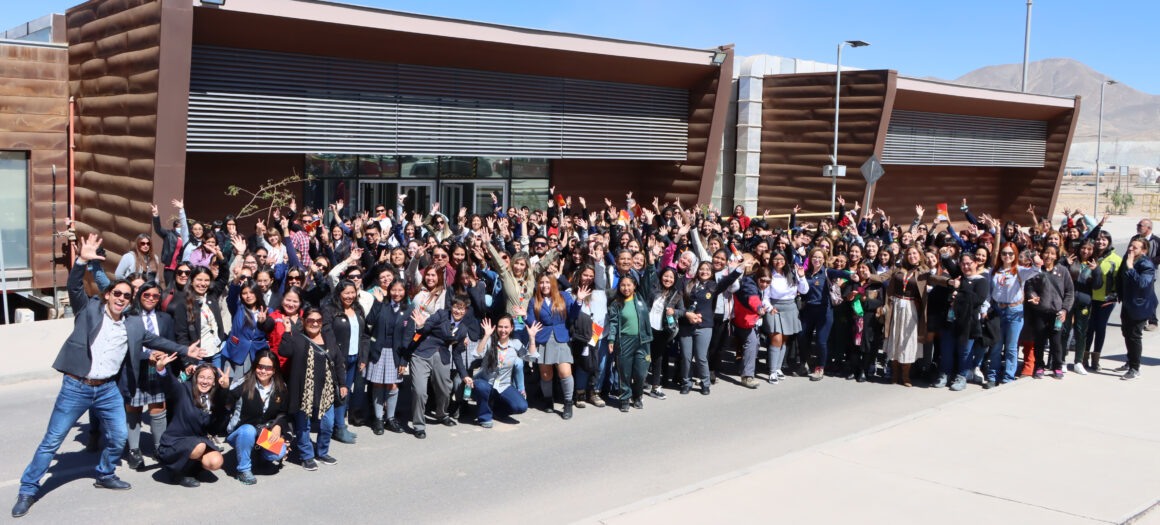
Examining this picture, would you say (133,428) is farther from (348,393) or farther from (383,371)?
(383,371)

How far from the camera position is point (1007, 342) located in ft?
37.3

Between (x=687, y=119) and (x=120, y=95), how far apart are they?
12.7 metres

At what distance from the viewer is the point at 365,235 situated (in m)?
12.6

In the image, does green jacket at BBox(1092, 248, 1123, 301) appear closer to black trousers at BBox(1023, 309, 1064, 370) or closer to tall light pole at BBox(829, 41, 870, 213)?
black trousers at BBox(1023, 309, 1064, 370)

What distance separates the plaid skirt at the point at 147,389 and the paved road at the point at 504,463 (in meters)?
0.57

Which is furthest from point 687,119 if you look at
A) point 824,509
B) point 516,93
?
point 824,509

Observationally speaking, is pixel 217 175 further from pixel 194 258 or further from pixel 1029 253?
pixel 1029 253

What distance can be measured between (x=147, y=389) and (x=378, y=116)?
1107cm

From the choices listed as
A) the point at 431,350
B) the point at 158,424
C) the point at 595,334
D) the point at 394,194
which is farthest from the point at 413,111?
the point at 158,424

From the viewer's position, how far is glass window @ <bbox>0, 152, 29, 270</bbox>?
53.2 ft

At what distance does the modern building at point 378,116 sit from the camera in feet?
50.5

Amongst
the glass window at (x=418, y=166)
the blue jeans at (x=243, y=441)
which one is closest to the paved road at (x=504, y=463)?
the blue jeans at (x=243, y=441)

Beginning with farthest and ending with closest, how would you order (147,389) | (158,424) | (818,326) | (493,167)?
(493,167)
(818,326)
(158,424)
(147,389)

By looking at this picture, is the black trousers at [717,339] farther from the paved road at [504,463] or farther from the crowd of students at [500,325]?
the paved road at [504,463]
